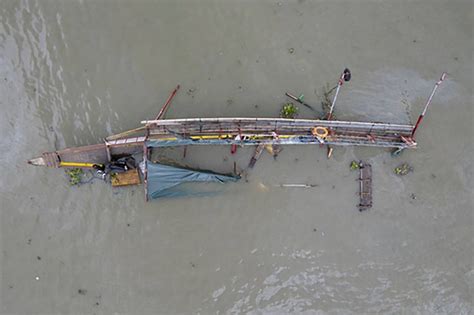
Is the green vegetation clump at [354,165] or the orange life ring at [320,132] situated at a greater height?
the orange life ring at [320,132]

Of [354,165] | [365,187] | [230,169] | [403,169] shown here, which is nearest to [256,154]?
[230,169]

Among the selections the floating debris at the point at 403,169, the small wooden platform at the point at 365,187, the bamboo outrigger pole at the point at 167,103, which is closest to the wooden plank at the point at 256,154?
the bamboo outrigger pole at the point at 167,103

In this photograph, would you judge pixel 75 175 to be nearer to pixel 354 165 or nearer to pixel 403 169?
pixel 354 165

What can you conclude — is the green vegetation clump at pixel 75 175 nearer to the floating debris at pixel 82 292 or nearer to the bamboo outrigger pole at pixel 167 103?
the bamboo outrigger pole at pixel 167 103

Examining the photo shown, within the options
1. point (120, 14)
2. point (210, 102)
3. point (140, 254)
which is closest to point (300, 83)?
point (210, 102)

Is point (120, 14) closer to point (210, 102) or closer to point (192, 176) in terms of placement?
point (210, 102)
